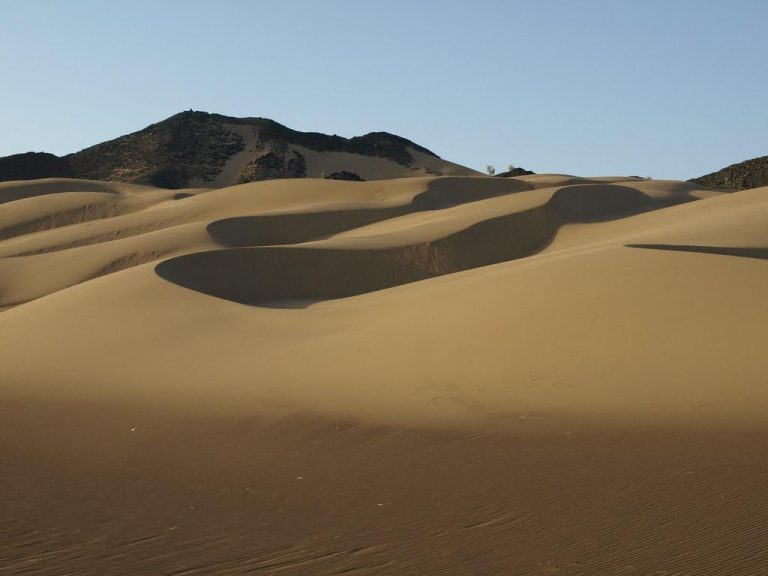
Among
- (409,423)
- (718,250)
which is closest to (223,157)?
(718,250)

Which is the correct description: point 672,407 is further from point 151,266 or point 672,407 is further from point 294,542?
point 151,266

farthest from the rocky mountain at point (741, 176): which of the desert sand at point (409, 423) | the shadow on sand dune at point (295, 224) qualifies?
the desert sand at point (409, 423)

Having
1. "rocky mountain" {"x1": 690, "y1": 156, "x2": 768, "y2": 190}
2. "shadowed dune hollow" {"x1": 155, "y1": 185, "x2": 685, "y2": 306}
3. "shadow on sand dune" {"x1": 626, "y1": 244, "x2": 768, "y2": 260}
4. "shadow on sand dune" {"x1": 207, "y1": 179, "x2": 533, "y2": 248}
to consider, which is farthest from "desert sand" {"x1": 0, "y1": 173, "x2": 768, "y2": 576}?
"rocky mountain" {"x1": 690, "y1": 156, "x2": 768, "y2": 190}

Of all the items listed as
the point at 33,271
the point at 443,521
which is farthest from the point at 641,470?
the point at 33,271

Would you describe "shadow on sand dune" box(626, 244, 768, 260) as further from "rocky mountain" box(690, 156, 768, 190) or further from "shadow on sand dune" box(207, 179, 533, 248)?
"rocky mountain" box(690, 156, 768, 190)

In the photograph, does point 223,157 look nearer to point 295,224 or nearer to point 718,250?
point 295,224

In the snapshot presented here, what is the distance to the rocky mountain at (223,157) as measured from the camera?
2474 inches

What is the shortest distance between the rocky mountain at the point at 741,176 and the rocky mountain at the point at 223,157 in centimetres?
1917

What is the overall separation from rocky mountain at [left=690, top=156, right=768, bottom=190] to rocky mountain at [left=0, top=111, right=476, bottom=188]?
19172 mm

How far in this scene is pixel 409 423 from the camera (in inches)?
303

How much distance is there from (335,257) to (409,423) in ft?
43.0

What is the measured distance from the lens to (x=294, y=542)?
494cm

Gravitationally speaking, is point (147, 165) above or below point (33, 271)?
above

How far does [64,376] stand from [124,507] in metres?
5.56
